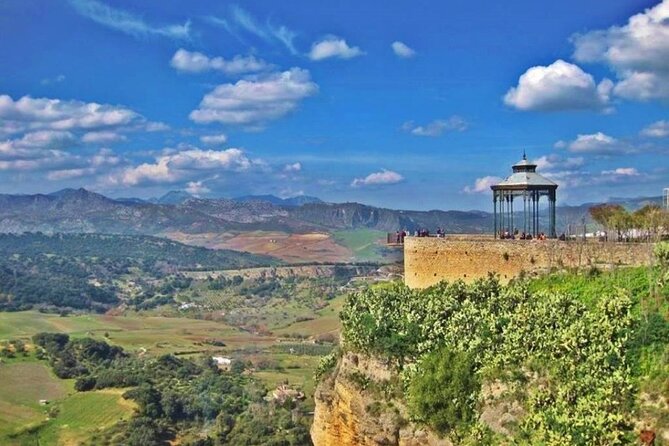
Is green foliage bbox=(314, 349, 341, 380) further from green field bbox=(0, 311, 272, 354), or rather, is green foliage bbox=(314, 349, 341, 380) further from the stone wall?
green field bbox=(0, 311, 272, 354)

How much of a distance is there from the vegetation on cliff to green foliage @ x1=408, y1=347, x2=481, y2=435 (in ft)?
0.09

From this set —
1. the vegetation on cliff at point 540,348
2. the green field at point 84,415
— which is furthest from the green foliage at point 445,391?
the green field at point 84,415

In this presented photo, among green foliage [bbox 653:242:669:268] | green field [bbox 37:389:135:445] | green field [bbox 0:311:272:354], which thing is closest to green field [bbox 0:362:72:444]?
green field [bbox 37:389:135:445]

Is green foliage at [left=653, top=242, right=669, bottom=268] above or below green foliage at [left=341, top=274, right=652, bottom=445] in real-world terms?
above

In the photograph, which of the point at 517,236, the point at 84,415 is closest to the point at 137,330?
the point at 84,415

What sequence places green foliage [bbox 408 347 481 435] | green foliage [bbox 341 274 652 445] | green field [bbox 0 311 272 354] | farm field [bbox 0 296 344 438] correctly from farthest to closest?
green field [bbox 0 311 272 354]
farm field [bbox 0 296 344 438]
green foliage [bbox 408 347 481 435]
green foliage [bbox 341 274 652 445]

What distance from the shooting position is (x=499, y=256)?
2528cm

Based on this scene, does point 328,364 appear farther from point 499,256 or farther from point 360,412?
point 499,256

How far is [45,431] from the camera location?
89.9 meters

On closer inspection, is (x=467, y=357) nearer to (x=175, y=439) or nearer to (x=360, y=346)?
(x=360, y=346)

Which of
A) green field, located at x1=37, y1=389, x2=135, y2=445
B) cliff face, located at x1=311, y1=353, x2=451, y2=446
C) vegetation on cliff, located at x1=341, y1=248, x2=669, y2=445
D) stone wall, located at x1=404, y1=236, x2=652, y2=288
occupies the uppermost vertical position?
stone wall, located at x1=404, y1=236, x2=652, y2=288

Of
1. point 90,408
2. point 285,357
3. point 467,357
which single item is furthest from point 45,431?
point 467,357

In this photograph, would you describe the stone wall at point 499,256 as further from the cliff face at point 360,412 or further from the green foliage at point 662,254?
the cliff face at point 360,412

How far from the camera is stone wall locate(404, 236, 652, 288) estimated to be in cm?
2238
